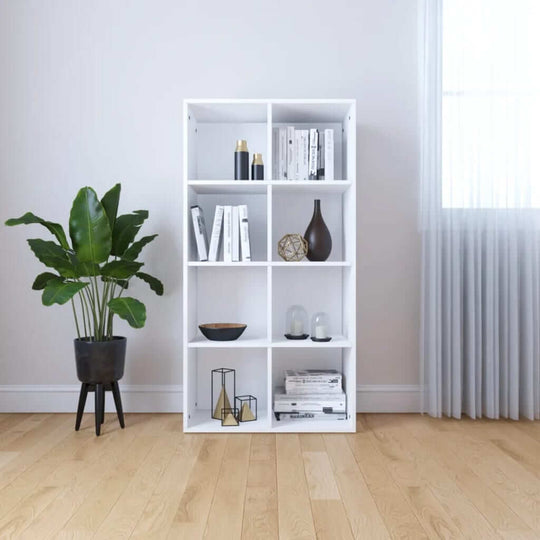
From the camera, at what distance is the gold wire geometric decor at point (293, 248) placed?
2770 millimetres

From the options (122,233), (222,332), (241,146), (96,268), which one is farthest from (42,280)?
(241,146)

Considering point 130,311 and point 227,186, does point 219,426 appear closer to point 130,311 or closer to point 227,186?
point 130,311

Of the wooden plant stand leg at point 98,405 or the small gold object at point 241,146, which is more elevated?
the small gold object at point 241,146

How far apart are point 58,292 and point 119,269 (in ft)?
0.99

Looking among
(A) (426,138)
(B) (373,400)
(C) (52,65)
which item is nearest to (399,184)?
(A) (426,138)

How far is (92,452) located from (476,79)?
2517mm

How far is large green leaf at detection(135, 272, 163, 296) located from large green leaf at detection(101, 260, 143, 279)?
80 mm

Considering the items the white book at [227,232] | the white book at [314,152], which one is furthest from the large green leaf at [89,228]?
the white book at [314,152]

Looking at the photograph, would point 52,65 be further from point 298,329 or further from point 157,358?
point 298,329

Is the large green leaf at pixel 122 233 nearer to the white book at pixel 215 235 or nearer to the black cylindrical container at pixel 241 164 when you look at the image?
the white book at pixel 215 235

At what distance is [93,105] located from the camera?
3012 millimetres

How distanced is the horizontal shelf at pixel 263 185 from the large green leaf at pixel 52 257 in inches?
26.1

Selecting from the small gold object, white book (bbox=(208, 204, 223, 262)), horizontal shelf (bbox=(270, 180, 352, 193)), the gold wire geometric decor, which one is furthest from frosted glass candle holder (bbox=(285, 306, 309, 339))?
the small gold object

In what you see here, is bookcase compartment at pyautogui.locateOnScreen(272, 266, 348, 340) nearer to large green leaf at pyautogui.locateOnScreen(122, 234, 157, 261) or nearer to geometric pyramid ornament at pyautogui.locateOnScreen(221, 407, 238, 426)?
geometric pyramid ornament at pyautogui.locateOnScreen(221, 407, 238, 426)
